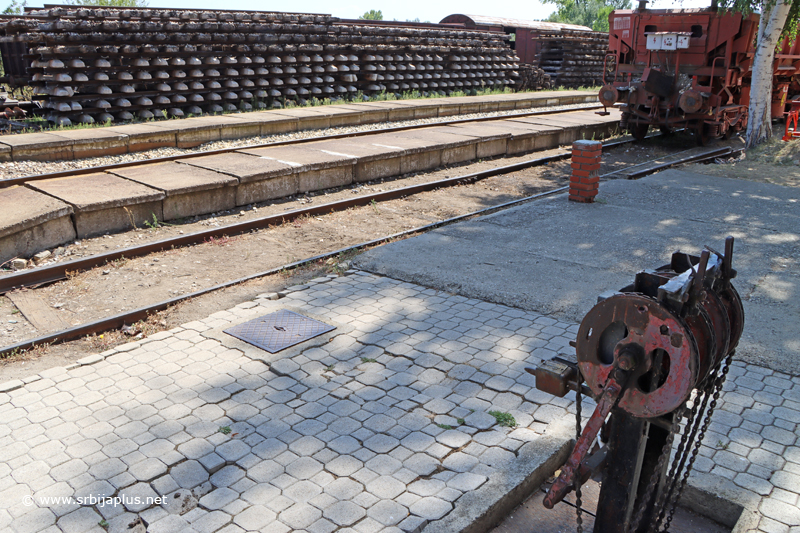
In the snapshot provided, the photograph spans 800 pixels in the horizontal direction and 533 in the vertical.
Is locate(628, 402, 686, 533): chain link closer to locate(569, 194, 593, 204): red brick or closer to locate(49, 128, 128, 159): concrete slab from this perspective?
locate(569, 194, 593, 204): red brick

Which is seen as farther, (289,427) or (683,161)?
(683,161)

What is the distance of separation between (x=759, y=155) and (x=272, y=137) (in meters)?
10.2

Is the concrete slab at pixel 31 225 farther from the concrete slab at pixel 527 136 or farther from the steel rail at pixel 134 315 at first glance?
the concrete slab at pixel 527 136

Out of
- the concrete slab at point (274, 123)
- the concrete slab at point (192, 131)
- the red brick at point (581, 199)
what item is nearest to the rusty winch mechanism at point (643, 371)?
the red brick at point (581, 199)

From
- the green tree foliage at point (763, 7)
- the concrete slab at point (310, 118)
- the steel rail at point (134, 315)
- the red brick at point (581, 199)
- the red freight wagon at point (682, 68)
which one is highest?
the green tree foliage at point (763, 7)

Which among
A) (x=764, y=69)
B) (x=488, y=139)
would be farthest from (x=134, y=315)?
(x=764, y=69)

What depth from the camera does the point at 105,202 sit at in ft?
23.3

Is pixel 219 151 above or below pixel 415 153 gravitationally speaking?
above

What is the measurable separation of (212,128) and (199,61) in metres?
3.53

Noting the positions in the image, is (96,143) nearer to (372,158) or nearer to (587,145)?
(372,158)

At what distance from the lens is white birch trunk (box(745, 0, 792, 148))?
39.4ft

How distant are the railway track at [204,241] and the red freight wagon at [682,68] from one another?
3.17 metres

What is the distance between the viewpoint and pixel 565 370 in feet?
8.04

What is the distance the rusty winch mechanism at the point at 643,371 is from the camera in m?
1.99
